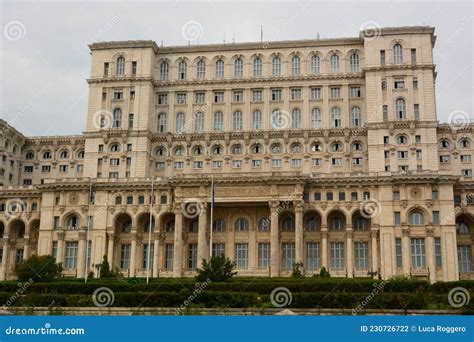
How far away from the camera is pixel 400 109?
102125mm

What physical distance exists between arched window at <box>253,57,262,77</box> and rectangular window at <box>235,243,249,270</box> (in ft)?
111

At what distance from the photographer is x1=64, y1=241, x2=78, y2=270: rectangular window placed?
9707cm

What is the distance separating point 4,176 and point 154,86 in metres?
33.1

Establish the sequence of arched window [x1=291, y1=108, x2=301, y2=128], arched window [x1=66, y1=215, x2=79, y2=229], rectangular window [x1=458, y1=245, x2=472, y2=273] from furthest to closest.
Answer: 1. arched window [x1=291, y1=108, x2=301, y2=128]
2. arched window [x1=66, y1=215, x2=79, y2=229]
3. rectangular window [x1=458, y1=245, x2=472, y2=273]

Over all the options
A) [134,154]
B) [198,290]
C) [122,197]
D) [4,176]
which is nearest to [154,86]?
[134,154]

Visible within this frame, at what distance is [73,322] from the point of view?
27688mm

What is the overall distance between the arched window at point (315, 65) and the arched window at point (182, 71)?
933 inches

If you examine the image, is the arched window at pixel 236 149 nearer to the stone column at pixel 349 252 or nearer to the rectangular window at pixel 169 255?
the rectangular window at pixel 169 255

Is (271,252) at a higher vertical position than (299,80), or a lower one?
lower

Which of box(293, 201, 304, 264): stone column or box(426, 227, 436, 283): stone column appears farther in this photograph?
box(293, 201, 304, 264): stone column

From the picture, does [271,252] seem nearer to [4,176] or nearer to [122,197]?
[122,197]

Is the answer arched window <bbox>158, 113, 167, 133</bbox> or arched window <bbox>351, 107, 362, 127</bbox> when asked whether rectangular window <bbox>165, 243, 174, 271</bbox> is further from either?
arched window <bbox>351, 107, 362, 127</bbox>

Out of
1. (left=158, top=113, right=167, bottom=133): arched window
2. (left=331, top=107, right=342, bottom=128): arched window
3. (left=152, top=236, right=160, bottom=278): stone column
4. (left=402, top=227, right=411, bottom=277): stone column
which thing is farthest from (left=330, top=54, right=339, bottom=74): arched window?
(left=152, top=236, right=160, bottom=278): stone column

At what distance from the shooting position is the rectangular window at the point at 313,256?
93137mm
